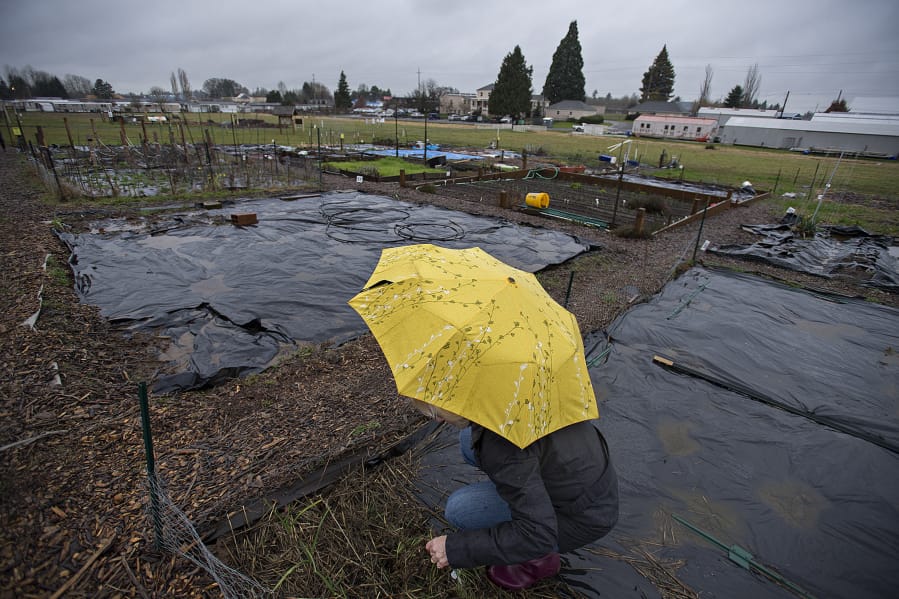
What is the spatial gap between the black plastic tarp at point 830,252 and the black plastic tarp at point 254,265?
3.41m

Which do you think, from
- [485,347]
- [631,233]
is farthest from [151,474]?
[631,233]

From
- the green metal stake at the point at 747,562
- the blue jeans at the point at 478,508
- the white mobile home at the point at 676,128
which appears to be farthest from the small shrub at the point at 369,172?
the white mobile home at the point at 676,128

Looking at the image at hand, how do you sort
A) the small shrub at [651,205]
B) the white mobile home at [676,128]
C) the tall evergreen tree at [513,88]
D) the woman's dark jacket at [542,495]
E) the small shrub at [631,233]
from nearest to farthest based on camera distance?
the woman's dark jacket at [542,495] → the small shrub at [631,233] → the small shrub at [651,205] → the white mobile home at [676,128] → the tall evergreen tree at [513,88]

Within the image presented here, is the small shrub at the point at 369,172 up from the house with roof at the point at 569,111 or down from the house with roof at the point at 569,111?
down

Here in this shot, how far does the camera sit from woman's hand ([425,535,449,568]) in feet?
5.32

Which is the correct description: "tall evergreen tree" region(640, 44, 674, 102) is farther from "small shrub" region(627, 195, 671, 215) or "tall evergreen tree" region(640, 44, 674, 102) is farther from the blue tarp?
"small shrub" region(627, 195, 671, 215)

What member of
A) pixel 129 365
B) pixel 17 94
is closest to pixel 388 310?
pixel 129 365

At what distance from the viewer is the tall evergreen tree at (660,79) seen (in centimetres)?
6688

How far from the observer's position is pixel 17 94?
125 ft

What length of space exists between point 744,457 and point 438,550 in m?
2.53

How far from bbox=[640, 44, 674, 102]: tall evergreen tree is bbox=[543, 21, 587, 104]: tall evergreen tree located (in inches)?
464

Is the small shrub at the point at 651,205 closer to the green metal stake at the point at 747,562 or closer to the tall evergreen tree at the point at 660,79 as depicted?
the green metal stake at the point at 747,562

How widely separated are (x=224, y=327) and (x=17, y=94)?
5352cm

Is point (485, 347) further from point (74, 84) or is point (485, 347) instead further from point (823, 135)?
point (74, 84)
